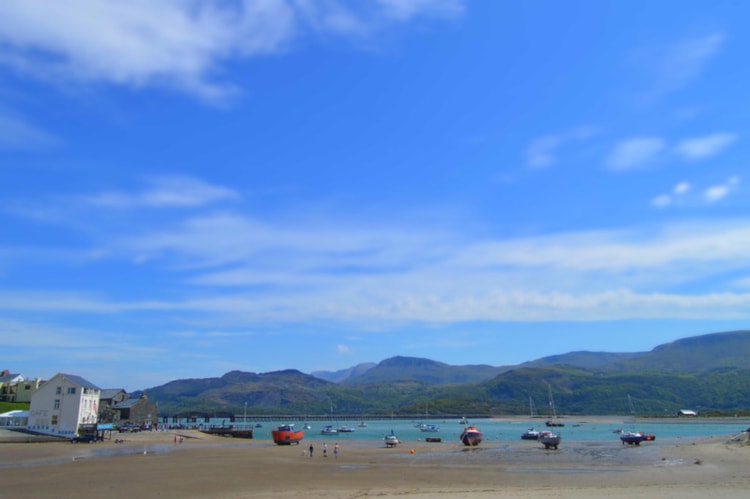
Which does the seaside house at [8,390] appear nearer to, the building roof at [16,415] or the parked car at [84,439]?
the building roof at [16,415]

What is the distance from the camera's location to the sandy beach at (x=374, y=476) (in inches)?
1164

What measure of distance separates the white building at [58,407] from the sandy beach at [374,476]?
86.8ft

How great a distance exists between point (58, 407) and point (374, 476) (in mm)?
66872

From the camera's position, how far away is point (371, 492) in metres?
30.0

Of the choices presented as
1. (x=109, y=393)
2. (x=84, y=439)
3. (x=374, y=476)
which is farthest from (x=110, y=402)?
(x=374, y=476)

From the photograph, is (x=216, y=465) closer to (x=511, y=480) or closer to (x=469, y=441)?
(x=511, y=480)

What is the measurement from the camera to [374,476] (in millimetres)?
39531

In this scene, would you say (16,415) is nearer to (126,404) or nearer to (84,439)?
(84,439)

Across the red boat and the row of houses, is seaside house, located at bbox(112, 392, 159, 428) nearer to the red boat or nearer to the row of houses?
the row of houses

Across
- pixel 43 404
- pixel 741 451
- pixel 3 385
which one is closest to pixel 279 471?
pixel 741 451

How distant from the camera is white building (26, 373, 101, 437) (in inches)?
3307

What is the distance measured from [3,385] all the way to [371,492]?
4615 inches

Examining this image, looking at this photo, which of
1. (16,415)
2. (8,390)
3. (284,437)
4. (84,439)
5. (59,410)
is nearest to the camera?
(84,439)

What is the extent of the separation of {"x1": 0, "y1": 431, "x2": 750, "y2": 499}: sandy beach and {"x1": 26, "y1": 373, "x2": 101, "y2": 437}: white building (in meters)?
26.5
